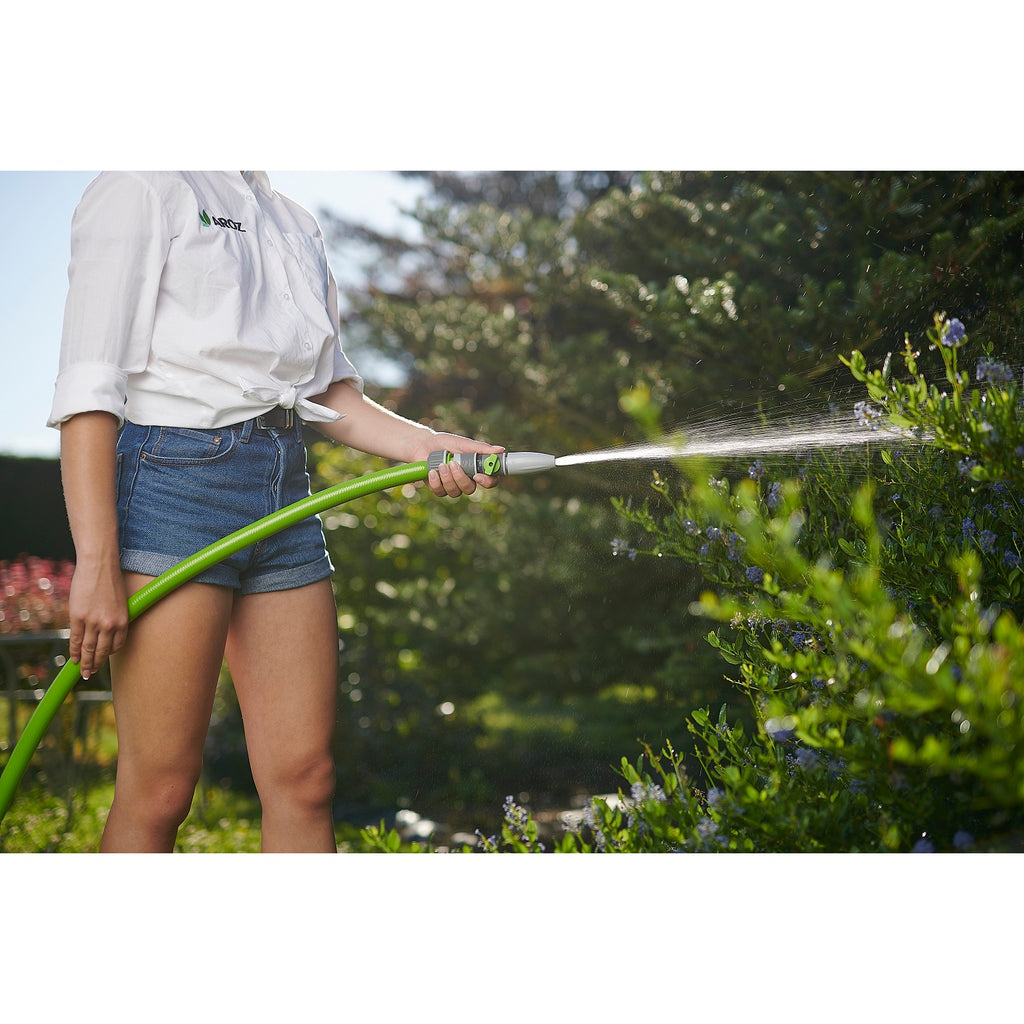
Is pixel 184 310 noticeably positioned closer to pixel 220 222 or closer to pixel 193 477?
pixel 220 222

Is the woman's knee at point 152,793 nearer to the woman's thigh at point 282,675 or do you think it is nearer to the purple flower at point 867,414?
the woman's thigh at point 282,675

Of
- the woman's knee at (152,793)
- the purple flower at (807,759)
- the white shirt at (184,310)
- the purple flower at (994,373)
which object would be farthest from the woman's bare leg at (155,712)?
the purple flower at (994,373)

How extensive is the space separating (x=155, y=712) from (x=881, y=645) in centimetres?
126

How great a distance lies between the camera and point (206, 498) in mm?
1719

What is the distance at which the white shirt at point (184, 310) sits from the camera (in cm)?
162

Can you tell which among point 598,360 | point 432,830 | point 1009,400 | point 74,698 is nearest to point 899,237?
point 1009,400

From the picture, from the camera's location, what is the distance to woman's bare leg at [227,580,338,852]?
72.5 inches

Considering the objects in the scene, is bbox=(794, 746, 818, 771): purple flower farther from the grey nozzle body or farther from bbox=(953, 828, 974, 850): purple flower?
the grey nozzle body

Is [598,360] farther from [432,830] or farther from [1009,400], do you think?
[1009,400]

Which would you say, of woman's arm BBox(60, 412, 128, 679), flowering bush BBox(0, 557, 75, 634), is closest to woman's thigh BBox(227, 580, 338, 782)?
woman's arm BBox(60, 412, 128, 679)

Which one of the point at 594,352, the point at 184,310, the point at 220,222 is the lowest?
the point at 594,352

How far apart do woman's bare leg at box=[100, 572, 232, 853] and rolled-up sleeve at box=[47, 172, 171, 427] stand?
352 mm

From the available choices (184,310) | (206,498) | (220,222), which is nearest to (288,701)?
(206,498)

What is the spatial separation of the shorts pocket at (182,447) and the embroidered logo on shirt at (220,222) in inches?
16.3
